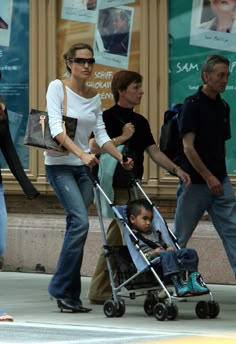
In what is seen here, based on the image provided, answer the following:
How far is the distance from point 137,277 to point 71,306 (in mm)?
611

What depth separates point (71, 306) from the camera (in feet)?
35.4

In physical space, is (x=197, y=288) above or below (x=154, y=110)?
below

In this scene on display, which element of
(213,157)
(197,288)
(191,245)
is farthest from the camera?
(191,245)

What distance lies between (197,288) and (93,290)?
1442 millimetres

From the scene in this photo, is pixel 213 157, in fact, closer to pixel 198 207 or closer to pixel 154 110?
pixel 198 207

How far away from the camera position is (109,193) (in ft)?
36.7

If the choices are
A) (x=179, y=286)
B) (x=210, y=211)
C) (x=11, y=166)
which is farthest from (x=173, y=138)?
(x=11, y=166)

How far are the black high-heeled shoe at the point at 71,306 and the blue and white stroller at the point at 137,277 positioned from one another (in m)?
0.32

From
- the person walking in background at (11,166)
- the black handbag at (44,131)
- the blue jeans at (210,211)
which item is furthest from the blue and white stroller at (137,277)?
the person walking in background at (11,166)

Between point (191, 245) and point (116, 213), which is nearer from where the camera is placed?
point (116, 213)

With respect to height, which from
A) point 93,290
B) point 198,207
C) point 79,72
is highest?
point 79,72

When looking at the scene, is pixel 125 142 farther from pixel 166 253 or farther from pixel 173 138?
pixel 166 253

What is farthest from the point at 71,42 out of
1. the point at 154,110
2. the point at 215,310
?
the point at 215,310

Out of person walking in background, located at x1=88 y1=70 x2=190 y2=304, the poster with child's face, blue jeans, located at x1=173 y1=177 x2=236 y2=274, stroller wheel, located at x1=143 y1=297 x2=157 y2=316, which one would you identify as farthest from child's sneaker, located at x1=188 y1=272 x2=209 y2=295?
the poster with child's face
